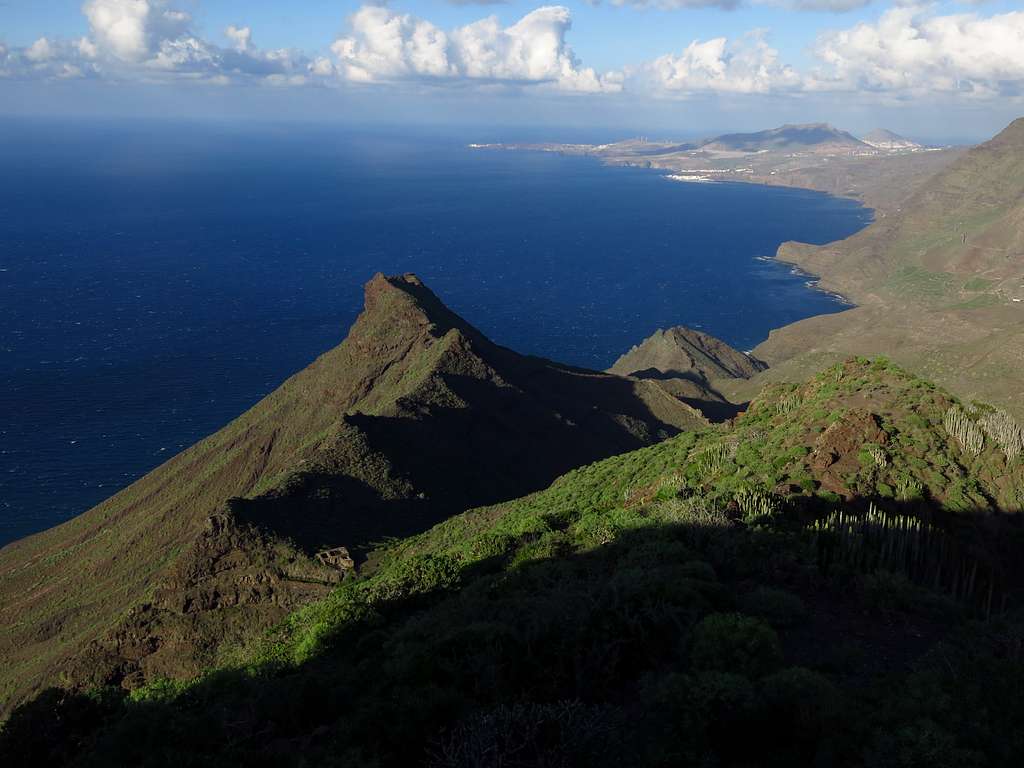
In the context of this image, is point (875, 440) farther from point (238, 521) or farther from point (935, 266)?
point (935, 266)

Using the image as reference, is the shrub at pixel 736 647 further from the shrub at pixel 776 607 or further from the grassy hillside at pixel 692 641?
the shrub at pixel 776 607

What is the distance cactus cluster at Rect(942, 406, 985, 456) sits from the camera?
104ft

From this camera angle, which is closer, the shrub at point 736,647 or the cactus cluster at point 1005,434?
the shrub at point 736,647

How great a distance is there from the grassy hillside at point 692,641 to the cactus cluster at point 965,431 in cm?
10

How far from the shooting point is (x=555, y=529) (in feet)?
116

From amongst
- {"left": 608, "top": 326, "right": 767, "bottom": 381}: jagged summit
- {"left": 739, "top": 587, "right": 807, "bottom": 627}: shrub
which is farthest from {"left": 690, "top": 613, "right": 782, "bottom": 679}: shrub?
{"left": 608, "top": 326, "right": 767, "bottom": 381}: jagged summit

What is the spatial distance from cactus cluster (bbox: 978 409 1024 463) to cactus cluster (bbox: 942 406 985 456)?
49 cm

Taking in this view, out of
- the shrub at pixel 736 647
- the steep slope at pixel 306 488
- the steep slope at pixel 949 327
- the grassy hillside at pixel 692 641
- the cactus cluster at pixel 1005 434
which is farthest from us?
the steep slope at pixel 949 327

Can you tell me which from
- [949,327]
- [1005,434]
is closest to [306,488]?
[1005,434]

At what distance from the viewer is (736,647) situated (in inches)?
663

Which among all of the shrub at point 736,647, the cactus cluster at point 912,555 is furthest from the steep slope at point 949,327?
the shrub at point 736,647

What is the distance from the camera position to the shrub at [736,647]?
646 inches

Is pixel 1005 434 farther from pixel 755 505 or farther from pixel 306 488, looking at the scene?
pixel 306 488

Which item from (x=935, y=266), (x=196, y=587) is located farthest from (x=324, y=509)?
(x=935, y=266)
